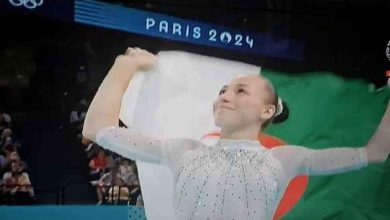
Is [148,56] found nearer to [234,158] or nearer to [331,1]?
[234,158]

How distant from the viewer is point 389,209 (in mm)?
2963

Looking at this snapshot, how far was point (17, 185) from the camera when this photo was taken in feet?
8.72

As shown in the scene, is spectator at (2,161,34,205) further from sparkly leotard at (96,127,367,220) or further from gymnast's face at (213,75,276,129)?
gymnast's face at (213,75,276,129)

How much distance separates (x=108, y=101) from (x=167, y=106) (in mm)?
260

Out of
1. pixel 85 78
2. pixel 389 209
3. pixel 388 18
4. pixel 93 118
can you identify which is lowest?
pixel 389 209

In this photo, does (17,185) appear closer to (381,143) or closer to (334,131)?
(334,131)

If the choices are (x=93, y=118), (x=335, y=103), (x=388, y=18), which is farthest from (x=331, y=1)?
(x=93, y=118)

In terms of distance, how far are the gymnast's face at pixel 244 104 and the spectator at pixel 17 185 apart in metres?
0.86

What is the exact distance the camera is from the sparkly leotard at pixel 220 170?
2748mm

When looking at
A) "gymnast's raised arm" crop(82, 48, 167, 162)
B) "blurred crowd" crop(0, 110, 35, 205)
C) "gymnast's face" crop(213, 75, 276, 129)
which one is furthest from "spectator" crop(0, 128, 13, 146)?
"gymnast's face" crop(213, 75, 276, 129)

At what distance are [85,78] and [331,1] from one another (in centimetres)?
118

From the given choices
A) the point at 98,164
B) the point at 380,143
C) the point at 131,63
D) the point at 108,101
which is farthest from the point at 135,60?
the point at 380,143

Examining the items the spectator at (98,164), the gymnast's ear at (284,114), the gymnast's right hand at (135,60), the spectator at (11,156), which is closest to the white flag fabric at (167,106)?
the gymnast's right hand at (135,60)

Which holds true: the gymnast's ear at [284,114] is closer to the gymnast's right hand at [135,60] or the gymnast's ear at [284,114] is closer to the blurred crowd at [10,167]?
the gymnast's right hand at [135,60]
